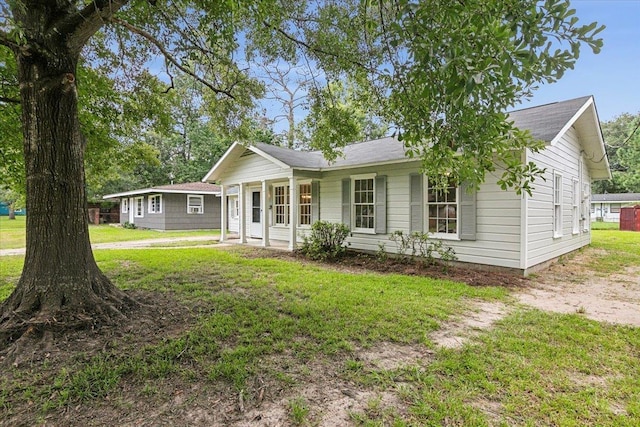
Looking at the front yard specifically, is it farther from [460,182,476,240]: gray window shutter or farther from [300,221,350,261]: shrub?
[300,221,350,261]: shrub

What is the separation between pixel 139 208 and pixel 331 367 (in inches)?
885

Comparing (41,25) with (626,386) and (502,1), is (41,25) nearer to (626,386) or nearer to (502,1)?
(502,1)

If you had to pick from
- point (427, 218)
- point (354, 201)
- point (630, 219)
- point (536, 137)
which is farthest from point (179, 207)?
point (630, 219)

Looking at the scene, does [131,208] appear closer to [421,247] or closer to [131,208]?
[131,208]

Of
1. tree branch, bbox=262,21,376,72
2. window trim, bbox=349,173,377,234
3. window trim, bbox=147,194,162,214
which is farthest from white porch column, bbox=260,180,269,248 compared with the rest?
window trim, bbox=147,194,162,214

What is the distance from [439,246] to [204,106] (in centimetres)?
608

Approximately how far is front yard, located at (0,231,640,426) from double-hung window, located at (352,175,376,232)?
4.26m

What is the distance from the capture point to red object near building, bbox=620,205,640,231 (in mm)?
17859

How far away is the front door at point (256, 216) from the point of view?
13633 mm

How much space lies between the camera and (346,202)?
9.53 m

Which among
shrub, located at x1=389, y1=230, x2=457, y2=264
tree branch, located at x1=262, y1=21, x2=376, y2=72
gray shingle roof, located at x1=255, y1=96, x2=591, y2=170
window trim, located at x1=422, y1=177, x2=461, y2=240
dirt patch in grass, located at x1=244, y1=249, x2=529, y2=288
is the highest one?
tree branch, located at x1=262, y1=21, x2=376, y2=72

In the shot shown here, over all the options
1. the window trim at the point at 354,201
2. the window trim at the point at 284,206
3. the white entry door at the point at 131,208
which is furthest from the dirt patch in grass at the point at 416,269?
the white entry door at the point at 131,208

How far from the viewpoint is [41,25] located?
335cm

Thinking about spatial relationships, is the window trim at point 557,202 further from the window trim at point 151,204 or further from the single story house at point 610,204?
the single story house at point 610,204
